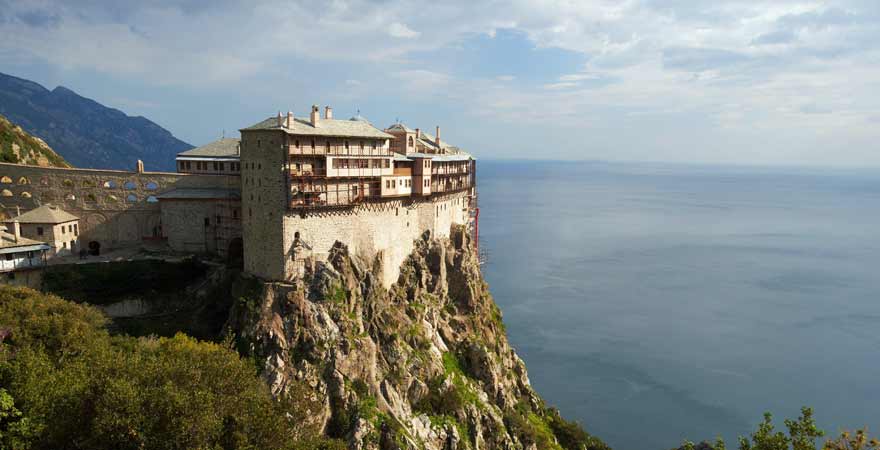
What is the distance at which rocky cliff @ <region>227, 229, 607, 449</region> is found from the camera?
36312mm

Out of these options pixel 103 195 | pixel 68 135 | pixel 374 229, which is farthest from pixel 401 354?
pixel 68 135

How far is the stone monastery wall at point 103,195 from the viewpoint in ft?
158

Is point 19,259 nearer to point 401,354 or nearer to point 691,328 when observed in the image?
point 401,354

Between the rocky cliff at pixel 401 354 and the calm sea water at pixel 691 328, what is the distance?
15.4 m

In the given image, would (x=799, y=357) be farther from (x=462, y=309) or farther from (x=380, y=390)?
(x=380, y=390)

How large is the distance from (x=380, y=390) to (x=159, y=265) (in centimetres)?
1988

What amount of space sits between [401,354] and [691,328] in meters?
58.9

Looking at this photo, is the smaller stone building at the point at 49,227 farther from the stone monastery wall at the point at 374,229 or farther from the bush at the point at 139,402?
the stone monastery wall at the point at 374,229

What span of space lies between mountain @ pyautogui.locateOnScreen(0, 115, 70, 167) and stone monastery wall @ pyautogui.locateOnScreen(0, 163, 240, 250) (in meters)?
15.9

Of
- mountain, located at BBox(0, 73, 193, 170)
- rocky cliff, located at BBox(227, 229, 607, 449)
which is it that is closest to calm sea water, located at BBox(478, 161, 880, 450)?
rocky cliff, located at BBox(227, 229, 607, 449)

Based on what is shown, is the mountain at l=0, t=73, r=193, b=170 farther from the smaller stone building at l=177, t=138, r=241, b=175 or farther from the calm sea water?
the smaller stone building at l=177, t=138, r=241, b=175

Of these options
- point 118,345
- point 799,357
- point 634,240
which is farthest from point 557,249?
point 118,345

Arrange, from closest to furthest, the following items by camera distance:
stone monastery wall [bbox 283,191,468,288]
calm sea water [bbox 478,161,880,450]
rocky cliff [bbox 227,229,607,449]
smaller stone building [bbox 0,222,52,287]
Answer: rocky cliff [bbox 227,229,607,449] → stone monastery wall [bbox 283,191,468,288] → smaller stone building [bbox 0,222,52,287] → calm sea water [bbox 478,161,880,450]

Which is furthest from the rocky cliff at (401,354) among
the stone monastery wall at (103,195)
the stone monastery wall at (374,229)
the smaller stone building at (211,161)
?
the stone monastery wall at (103,195)
